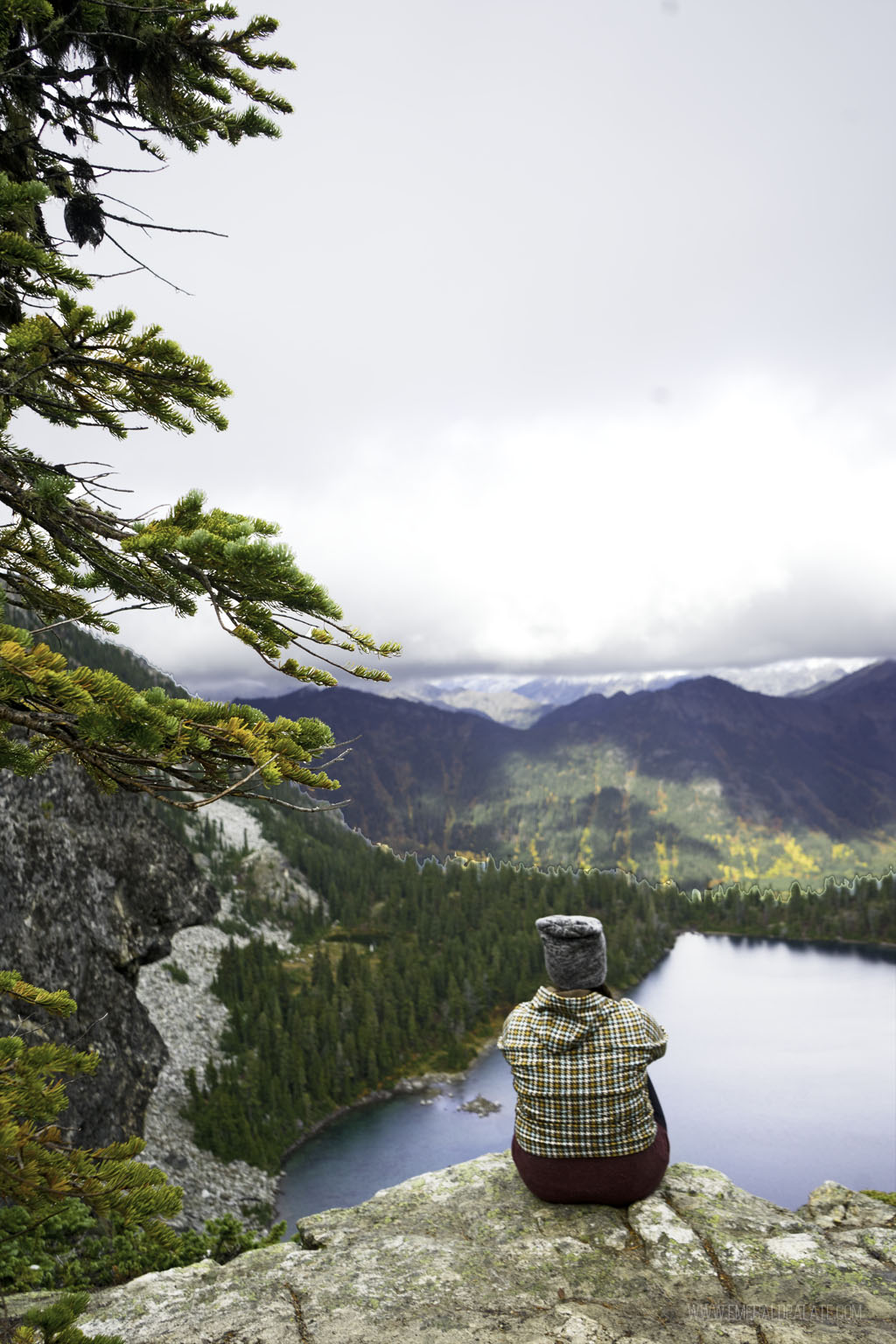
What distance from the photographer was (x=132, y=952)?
1925 centimetres

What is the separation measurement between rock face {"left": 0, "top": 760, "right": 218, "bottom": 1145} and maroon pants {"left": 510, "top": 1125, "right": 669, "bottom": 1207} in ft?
46.3

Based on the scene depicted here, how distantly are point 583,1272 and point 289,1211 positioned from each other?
2801 inches

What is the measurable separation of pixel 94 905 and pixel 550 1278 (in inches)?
671

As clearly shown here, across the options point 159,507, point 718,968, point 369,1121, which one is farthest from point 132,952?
point 718,968

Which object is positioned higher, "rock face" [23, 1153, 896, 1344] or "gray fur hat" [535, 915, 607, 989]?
"gray fur hat" [535, 915, 607, 989]

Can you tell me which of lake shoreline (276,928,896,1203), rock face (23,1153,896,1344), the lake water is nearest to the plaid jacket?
rock face (23,1153,896,1344)

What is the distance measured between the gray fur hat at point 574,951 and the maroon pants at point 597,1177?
1.81 meters

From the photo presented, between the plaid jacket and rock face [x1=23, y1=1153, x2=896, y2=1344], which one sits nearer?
rock face [x1=23, y1=1153, x2=896, y2=1344]

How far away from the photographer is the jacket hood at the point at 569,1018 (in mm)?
6582

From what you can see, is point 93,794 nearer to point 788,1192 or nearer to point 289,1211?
point 289,1211

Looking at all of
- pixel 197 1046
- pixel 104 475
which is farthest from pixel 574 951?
pixel 197 1046

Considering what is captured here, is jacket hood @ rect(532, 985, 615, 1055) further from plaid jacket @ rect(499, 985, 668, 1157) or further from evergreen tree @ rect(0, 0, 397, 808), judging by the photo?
evergreen tree @ rect(0, 0, 397, 808)

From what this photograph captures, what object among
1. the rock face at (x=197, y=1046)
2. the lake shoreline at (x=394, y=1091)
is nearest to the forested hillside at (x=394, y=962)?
the lake shoreline at (x=394, y=1091)

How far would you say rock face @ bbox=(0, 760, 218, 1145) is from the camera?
17.5m
